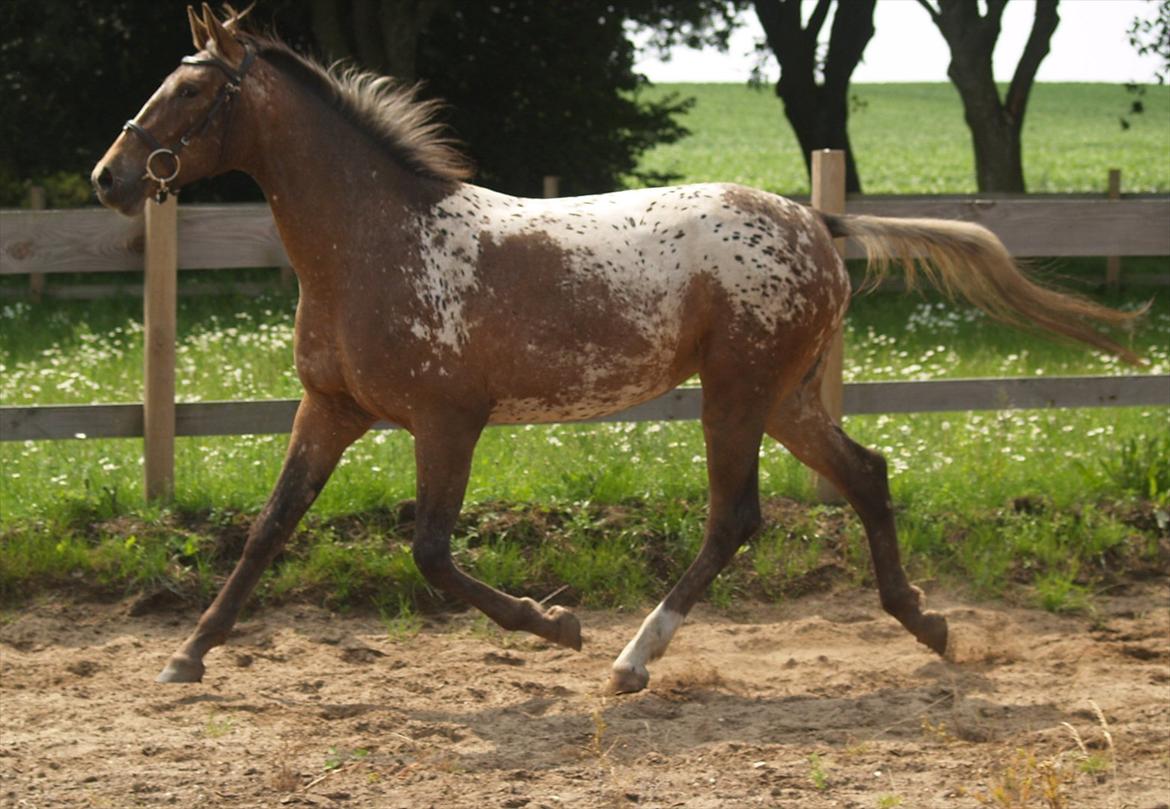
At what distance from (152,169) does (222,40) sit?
1.68ft

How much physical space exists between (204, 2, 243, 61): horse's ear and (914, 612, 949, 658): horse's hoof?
131 inches

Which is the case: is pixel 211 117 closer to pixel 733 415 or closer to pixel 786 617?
pixel 733 415

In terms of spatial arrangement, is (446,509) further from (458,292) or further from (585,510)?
(585,510)

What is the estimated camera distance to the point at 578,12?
67.4ft

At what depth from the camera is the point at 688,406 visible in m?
7.16

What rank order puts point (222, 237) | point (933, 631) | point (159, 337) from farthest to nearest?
point (222, 237) → point (159, 337) → point (933, 631)

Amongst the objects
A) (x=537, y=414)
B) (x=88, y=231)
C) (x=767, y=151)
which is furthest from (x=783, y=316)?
(x=767, y=151)

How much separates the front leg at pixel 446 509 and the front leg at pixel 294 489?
0.40m

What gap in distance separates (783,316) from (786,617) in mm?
1603

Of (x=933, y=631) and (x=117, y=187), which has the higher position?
(x=117, y=187)

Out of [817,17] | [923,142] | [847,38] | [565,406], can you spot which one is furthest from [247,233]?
[923,142]

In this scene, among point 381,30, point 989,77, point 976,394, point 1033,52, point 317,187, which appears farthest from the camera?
point 1033,52

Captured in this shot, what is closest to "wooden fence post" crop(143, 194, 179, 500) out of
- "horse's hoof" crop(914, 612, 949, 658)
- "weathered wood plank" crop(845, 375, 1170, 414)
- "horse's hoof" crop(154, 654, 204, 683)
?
"horse's hoof" crop(154, 654, 204, 683)

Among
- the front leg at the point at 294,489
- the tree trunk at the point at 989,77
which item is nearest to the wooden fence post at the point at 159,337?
the front leg at the point at 294,489
